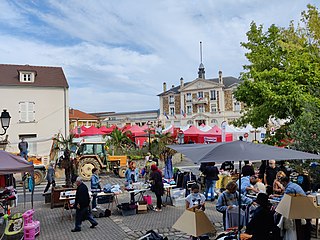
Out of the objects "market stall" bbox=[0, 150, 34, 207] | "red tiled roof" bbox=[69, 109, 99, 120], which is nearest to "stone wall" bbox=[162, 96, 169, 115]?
"red tiled roof" bbox=[69, 109, 99, 120]

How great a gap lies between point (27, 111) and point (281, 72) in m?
21.7

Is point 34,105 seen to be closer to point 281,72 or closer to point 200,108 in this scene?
point 281,72

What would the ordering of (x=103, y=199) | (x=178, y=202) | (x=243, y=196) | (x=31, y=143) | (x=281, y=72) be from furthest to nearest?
(x=31, y=143), (x=281, y=72), (x=103, y=199), (x=178, y=202), (x=243, y=196)

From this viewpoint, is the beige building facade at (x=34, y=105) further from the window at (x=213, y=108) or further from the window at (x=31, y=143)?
the window at (x=213, y=108)

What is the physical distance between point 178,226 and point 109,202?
613cm

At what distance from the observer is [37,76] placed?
29031 mm

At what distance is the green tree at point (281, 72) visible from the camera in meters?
14.3

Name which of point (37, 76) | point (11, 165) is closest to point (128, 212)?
point (11, 165)

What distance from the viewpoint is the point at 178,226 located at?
5312mm

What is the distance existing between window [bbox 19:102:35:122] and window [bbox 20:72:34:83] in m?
2.27

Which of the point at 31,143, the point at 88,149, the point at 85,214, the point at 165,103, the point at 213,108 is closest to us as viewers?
the point at 85,214

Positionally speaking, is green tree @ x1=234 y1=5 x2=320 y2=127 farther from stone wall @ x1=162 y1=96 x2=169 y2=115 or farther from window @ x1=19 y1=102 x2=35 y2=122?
stone wall @ x1=162 y1=96 x2=169 y2=115

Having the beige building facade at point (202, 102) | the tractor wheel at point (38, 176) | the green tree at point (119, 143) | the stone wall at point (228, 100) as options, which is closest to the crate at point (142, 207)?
the tractor wheel at point (38, 176)

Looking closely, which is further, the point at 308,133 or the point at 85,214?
the point at 308,133
